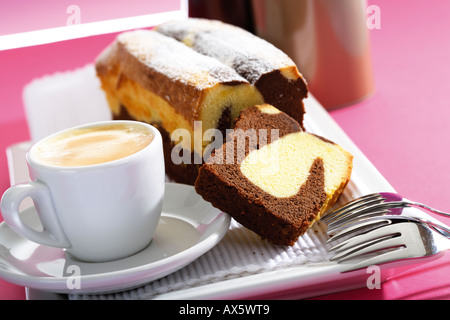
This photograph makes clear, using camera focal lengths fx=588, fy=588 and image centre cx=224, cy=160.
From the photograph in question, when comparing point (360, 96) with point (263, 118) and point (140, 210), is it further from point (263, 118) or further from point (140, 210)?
point (140, 210)

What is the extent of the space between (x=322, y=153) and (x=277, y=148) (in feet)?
0.35

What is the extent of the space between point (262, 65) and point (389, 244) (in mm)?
648

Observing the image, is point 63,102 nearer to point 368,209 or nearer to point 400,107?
point 400,107

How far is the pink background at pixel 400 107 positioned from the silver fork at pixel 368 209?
12cm

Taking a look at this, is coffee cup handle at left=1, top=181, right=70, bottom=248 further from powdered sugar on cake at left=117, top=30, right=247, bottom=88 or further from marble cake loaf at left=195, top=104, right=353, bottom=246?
powdered sugar on cake at left=117, top=30, right=247, bottom=88

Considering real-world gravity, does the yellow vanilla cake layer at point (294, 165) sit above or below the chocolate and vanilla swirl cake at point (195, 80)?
below

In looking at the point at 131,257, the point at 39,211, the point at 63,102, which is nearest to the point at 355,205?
the point at 131,257

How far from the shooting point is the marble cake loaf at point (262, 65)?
1.50 metres

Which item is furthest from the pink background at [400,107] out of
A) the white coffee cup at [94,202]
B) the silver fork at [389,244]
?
the white coffee cup at [94,202]

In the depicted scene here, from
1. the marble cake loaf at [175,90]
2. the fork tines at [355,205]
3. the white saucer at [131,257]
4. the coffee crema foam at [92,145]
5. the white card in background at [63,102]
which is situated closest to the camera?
the white saucer at [131,257]

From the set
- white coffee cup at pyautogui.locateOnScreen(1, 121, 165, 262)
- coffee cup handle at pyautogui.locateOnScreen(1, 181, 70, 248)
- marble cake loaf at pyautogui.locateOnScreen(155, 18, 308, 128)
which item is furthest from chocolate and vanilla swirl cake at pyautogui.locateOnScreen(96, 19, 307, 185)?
coffee cup handle at pyautogui.locateOnScreen(1, 181, 70, 248)

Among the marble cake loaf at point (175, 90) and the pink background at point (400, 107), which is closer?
the pink background at point (400, 107)

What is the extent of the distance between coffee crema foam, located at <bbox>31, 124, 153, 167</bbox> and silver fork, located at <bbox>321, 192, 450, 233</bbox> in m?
0.41

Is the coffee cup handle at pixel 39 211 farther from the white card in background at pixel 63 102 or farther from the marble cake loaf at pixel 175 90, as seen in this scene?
the white card in background at pixel 63 102
